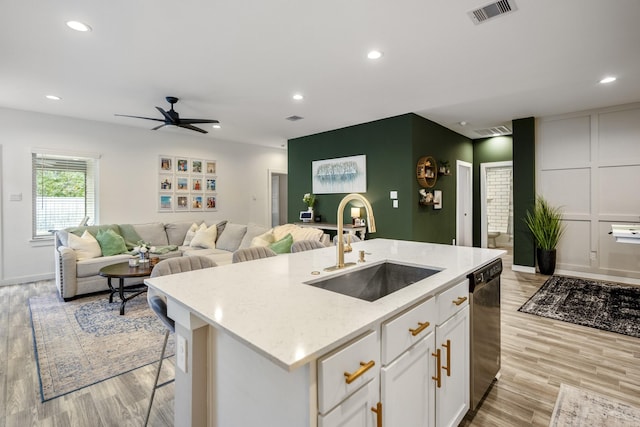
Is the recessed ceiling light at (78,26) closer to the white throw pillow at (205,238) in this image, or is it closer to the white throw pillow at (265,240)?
the white throw pillow at (265,240)

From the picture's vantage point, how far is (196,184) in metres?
6.78

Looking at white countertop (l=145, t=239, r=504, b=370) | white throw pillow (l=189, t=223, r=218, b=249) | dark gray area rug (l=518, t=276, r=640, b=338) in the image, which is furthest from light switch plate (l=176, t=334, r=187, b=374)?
white throw pillow (l=189, t=223, r=218, b=249)

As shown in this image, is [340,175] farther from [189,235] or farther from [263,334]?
[263,334]

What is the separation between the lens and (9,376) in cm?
225

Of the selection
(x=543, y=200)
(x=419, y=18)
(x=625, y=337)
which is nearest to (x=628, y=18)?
(x=419, y=18)

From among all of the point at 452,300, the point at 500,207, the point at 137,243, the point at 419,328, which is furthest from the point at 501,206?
the point at 137,243

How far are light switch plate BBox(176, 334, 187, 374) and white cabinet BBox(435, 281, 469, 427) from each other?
1.08 m

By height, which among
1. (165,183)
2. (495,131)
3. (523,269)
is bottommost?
(523,269)

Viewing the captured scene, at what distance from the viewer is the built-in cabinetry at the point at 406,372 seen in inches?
35.8

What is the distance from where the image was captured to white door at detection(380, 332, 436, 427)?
111 centimetres

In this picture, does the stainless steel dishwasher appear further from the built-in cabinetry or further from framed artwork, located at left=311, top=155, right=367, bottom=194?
framed artwork, located at left=311, top=155, right=367, bottom=194

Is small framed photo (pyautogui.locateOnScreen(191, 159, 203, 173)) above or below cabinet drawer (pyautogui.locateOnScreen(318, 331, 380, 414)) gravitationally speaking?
above

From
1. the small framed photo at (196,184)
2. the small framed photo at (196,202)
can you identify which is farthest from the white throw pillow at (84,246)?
the small framed photo at (196,184)

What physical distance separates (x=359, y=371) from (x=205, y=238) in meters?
5.03
